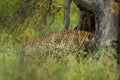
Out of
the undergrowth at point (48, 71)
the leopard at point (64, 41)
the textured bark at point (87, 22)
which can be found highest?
the textured bark at point (87, 22)

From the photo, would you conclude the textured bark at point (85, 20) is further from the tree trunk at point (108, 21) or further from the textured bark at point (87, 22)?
the tree trunk at point (108, 21)

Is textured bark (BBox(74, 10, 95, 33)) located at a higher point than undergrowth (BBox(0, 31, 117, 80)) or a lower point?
higher

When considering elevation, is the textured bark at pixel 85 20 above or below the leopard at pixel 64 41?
above

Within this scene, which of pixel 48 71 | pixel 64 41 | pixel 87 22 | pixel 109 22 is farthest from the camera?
pixel 87 22

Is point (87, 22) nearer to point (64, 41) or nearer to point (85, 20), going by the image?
point (85, 20)

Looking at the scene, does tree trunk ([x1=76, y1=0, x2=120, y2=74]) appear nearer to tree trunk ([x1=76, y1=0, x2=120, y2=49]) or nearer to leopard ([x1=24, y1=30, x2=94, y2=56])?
tree trunk ([x1=76, y1=0, x2=120, y2=49])

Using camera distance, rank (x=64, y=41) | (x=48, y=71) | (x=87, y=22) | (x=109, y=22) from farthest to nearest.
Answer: (x=87, y=22)
(x=64, y=41)
(x=109, y=22)
(x=48, y=71)

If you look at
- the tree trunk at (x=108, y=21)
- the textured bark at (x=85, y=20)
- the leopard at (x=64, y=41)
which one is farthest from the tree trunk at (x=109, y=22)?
the textured bark at (x=85, y=20)

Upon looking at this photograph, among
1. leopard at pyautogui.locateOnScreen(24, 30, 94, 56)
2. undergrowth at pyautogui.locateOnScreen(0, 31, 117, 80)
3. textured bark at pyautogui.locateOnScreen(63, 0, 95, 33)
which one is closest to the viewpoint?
undergrowth at pyautogui.locateOnScreen(0, 31, 117, 80)

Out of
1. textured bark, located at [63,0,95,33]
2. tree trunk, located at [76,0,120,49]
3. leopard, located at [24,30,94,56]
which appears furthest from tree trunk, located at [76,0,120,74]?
textured bark, located at [63,0,95,33]

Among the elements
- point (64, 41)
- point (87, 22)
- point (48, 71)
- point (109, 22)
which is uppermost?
point (109, 22)

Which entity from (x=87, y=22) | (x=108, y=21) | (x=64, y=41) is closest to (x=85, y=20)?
(x=87, y=22)

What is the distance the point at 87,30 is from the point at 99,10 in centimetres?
278

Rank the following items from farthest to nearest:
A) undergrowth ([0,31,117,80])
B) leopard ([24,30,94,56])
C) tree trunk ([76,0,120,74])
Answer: leopard ([24,30,94,56]) → tree trunk ([76,0,120,74]) → undergrowth ([0,31,117,80])
